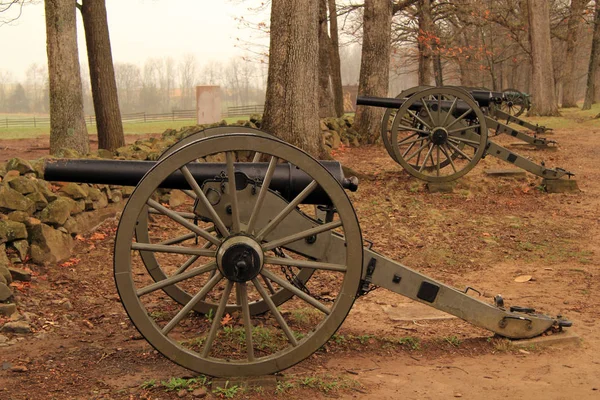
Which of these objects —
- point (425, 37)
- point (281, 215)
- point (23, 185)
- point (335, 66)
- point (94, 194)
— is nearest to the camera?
A: point (281, 215)

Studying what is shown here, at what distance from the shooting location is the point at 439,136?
10.4 meters

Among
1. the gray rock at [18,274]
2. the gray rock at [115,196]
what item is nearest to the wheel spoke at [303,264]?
the gray rock at [18,274]

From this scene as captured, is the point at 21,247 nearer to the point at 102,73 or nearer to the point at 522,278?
the point at 522,278

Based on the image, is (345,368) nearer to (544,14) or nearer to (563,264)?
(563,264)

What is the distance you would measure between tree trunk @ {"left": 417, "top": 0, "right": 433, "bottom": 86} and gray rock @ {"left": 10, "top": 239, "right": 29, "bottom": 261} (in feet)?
62.0

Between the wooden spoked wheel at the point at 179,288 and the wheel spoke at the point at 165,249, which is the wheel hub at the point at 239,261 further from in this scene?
the wooden spoked wheel at the point at 179,288

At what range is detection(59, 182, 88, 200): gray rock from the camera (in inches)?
280

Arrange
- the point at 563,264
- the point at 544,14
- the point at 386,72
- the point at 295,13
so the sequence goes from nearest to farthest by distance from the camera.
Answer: the point at 563,264 < the point at 295,13 < the point at 386,72 < the point at 544,14

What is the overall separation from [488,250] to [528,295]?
5.82 ft

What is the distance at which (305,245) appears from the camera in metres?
4.30

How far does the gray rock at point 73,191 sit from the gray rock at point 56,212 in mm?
313

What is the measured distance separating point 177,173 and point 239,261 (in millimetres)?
734

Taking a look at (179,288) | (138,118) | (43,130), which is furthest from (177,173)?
(138,118)

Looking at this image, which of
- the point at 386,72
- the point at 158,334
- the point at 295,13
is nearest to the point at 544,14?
the point at 386,72
